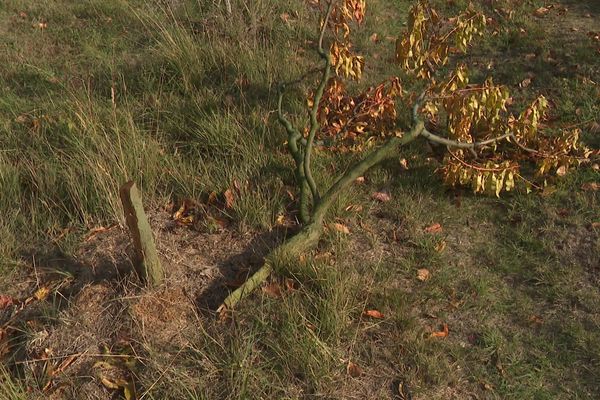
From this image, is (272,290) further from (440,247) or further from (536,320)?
(536,320)

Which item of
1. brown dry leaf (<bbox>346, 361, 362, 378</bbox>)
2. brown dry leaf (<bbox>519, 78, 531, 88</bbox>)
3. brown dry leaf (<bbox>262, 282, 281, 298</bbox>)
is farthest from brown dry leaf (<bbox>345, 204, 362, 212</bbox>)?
brown dry leaf (<bbox>519, 78, 531, 88</bbox>)

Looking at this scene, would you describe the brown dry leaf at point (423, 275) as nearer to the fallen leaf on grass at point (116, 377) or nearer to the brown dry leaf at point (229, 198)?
the brown dry leaf at point (229, 198)

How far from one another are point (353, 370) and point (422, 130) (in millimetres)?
1690

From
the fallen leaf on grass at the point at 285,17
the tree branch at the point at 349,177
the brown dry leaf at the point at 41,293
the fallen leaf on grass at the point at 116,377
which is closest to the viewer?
the fallen leaf on grass at the point at 116,377

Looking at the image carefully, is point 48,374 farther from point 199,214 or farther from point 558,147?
point 558,147

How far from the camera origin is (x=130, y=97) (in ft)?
18.0

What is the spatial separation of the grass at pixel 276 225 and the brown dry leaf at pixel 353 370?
0.10 feet

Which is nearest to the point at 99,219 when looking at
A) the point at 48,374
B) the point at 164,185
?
the point at 164,185

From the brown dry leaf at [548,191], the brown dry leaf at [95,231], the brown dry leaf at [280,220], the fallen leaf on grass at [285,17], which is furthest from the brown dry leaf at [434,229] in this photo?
the fallen leaf on grass at [285,17]

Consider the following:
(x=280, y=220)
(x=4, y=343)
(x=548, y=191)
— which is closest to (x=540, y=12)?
(x=548, y=191)

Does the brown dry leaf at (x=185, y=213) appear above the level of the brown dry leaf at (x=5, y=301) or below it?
above

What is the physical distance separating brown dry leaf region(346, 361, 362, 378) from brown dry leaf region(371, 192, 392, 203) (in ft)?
4.95

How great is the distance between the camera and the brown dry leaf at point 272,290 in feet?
12.3

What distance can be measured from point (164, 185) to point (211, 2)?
3005 millimetres
